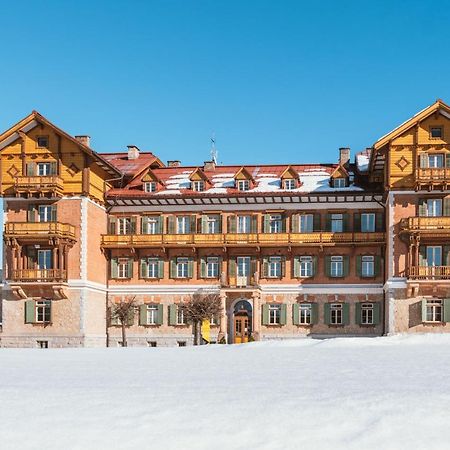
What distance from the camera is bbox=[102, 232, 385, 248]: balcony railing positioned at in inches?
1837

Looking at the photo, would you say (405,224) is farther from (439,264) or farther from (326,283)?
(326,283)

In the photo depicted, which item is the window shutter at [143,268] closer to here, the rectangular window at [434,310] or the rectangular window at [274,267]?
the rectangular window at [274,267]

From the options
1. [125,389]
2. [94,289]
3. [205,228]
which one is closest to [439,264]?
[205,228]

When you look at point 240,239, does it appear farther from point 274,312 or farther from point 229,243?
point 274,312

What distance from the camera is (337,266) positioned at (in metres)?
47.6

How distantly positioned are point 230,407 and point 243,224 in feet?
120

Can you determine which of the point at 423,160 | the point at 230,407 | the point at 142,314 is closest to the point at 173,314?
the point at 142,314

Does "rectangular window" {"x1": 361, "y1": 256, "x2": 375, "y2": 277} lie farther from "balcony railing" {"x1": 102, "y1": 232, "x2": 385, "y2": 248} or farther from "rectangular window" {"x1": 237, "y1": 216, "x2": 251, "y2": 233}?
"rectangular window" {"x1": 237, "y1": 216, "x2": 251, "y2": 233}

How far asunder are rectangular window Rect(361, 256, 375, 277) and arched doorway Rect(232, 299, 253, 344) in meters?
7.27

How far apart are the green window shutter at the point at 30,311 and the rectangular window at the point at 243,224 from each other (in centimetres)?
1307

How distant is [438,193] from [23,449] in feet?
123

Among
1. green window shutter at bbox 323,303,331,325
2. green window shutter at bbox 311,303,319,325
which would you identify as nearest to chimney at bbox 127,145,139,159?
green window shutter at bbox 311,303,319,325

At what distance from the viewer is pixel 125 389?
1455 centimetres

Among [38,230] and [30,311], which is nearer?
[38,230]
